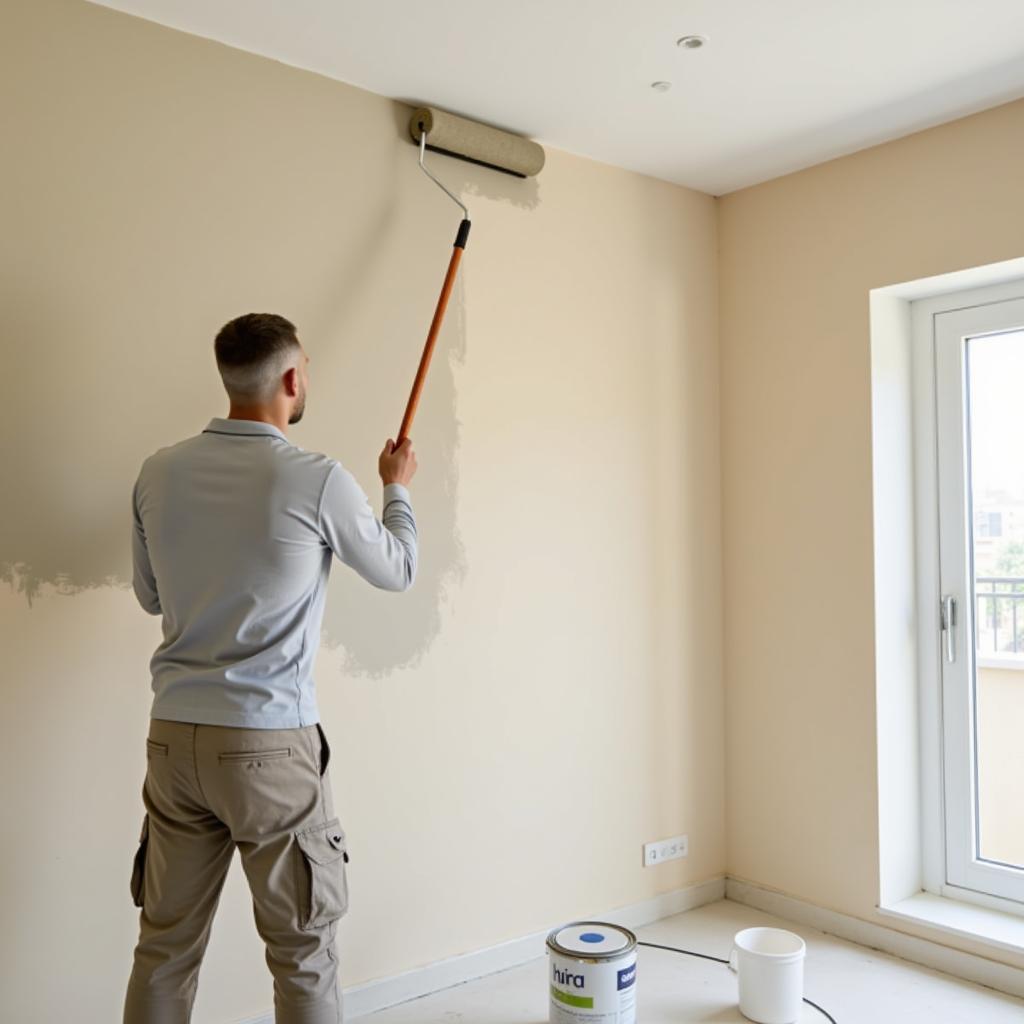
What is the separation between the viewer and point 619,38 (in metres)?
2.42

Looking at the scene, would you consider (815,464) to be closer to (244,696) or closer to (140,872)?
(244,696)

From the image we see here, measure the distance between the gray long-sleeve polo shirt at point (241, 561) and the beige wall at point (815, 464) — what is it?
1790mm

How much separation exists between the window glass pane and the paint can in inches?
51.0

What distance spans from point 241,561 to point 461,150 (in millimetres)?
1476

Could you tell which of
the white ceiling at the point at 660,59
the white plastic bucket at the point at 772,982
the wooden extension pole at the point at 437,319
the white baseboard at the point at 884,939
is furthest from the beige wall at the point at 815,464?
the wooden extension pole at the point at 437,319

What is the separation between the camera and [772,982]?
252cm

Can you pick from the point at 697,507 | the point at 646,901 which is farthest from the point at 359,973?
the point at 697,507

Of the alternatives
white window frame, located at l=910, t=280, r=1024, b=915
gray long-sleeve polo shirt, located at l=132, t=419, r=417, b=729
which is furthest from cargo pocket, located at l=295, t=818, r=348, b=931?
white window frame, located at l=910, t=280, r=1024, b=915

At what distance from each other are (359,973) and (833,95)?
2645 millimetres

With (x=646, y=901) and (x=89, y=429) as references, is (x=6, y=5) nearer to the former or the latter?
(x=89, y=429)

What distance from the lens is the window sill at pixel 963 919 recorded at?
2795 mm

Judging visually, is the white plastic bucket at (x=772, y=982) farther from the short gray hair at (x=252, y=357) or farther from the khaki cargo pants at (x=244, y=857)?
the short gray hair at (x=252, y=357)

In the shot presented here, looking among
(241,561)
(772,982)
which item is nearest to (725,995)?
(772,982)

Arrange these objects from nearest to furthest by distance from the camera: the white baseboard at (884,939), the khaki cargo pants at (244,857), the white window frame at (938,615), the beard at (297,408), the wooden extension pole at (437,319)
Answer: the khaki cargo pants at (244,857), the beard at (297,408), the wooden extension pole at (437,319), the white baseboard at (884,939), the white window frame at (938,615)
